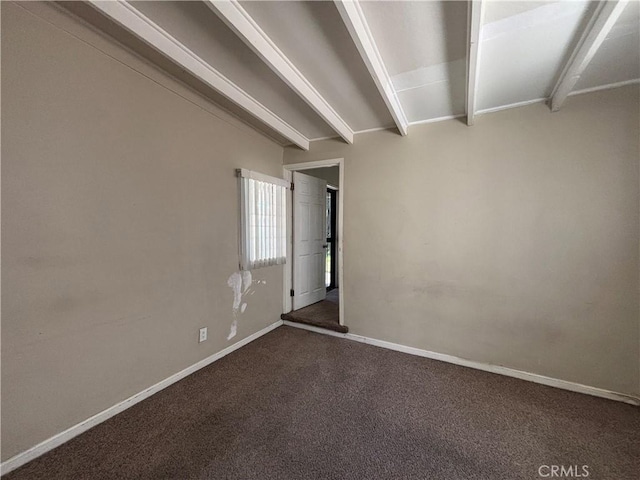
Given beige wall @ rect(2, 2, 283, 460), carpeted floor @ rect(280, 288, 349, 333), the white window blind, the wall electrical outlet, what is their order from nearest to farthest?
beige wall @ rect(2, 2, 283, 460) < the wall electrical outlet < the white window blind < carpeted floor @ rect(280, 288, 349, 333)

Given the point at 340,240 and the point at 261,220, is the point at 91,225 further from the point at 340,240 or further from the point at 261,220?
the point at 340,240

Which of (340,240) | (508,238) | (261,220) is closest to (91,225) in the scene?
(261,220)

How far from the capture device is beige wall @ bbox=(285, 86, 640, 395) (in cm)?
187

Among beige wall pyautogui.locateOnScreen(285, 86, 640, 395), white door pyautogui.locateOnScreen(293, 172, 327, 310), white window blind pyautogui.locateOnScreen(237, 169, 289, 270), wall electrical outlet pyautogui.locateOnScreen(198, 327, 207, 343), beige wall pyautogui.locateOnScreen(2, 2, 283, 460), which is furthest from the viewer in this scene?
white door pyautogui.locateOnScreen(293, 172, 327, 310)

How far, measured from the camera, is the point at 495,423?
1655 millimetres

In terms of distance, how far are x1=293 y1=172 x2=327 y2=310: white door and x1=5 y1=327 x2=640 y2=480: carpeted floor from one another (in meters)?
1.57

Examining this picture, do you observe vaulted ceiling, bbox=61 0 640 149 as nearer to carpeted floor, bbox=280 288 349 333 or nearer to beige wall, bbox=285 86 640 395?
beige wall, bbox=285 86 640 395

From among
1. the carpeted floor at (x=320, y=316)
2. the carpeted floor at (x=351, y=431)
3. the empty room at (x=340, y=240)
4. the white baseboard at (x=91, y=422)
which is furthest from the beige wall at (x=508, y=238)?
the white baseboard at (x=91, y=422)

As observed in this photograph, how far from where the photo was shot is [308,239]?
3828 millimetres

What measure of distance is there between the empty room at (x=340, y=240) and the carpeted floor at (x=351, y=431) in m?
0.02

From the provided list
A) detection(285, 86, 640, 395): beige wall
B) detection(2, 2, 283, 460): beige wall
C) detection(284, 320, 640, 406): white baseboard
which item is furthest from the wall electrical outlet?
detection(285, 86, 640, 395): beige wall

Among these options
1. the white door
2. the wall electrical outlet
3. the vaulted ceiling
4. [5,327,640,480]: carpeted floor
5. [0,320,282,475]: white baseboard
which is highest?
the vaulted ceiling

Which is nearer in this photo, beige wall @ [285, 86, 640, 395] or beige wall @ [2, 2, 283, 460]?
beige wall @ [2, 2, 283, 460]

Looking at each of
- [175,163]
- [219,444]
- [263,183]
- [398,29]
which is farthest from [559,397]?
[175,163]
